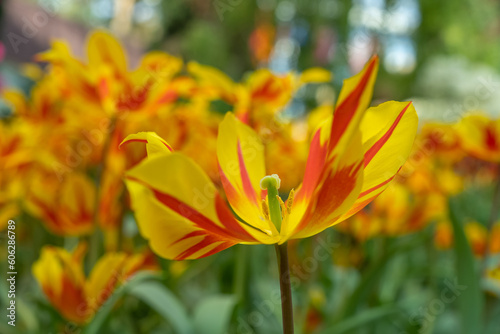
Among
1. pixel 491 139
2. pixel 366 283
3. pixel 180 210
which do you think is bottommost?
pixel 366 283

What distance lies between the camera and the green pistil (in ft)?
0.94

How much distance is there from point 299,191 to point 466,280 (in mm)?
390

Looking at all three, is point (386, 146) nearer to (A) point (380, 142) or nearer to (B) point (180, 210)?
(A) point (380, 142)

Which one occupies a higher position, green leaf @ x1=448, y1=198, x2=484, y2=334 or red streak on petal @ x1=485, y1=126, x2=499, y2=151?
red streak on petal @ x1=485, y1=126, x2=499, y2=151

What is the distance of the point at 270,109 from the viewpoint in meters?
0.73

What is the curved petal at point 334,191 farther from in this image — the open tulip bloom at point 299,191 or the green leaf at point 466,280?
the green leaf at point 466,280

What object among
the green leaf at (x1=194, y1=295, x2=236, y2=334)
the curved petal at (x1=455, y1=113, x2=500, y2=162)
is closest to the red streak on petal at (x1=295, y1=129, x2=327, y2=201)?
the green leaf at (x1=194, y1=295, x2=236, y2=334)

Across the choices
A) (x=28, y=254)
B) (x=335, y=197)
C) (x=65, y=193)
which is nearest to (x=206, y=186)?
(x=335, y=197)

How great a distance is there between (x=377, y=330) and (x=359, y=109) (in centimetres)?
64

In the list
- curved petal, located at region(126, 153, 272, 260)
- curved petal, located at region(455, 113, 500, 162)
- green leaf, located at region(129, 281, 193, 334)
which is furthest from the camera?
curved petal, located at region(455, 113, 500, 162)

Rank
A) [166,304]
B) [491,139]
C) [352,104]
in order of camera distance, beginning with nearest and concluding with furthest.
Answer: [352,104] → [166,304] → [491,139]

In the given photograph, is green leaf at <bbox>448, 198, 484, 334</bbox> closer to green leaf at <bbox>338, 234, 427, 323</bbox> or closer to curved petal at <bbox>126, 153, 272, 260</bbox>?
green leaf at <bbox>338, 234, 427, 323</bbox>

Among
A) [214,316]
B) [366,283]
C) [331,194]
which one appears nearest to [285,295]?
[331,194]

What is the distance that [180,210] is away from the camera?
24 centimetres
